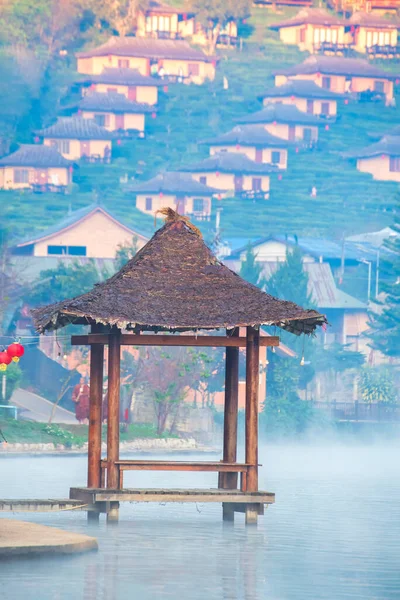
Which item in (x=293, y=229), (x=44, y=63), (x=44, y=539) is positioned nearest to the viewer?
(x=44, y=539)

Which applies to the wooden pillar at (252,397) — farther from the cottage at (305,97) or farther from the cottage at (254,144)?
the cottage at (305,97)

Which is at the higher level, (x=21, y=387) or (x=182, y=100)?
(x=182, y=100)

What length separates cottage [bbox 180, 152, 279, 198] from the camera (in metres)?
154

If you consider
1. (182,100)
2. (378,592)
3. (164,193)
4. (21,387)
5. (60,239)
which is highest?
(182,100)

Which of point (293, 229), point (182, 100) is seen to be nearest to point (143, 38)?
point (182, 100)

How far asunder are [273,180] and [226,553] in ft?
451

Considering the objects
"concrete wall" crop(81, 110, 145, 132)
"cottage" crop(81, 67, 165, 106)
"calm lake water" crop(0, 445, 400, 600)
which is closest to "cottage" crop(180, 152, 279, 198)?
"concrete wall" crop(81, 110, 145, 132)

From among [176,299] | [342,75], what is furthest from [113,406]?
[342,75]

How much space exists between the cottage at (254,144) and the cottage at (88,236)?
182ft

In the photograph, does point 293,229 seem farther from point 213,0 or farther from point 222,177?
point 213,0

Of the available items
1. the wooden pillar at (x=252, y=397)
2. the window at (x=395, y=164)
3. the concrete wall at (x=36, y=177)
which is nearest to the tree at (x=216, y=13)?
the window at (x=395, y=164)

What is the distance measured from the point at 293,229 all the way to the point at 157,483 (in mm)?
105531

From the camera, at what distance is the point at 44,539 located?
72.2 ft

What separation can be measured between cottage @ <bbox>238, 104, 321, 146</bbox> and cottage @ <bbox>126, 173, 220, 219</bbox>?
796 inches
